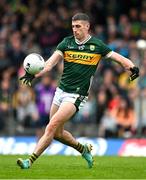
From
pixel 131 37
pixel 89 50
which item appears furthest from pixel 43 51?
pixel 89 50

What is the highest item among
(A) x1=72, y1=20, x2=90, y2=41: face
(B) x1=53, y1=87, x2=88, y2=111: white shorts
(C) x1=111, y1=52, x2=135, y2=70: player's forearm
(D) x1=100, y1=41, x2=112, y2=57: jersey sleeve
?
(A) x1=72, y1=20, x2=90, y2=41: face

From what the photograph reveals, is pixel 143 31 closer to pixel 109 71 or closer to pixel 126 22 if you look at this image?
pixel 126 22

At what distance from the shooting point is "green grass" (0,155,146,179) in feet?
42.3

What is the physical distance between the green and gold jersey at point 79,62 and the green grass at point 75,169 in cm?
143

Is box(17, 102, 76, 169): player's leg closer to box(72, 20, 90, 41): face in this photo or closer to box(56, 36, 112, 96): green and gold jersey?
box(56, 36, 112, 96): green and gold jersey

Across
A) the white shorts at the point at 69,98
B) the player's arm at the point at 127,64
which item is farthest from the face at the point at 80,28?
the white shorts at the point at 69,98

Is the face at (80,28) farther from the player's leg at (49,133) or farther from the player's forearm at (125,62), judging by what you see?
the player's leg at (49,133)

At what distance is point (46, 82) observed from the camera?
74.8 feet

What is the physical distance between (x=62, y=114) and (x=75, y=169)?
1.03m

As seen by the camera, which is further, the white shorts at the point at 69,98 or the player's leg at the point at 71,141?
the player's leg at the point at 71,141

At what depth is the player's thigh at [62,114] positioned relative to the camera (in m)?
14.0

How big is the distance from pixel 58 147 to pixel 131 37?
5356 mm

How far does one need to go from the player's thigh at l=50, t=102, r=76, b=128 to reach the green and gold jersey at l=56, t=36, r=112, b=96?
1.08 feet

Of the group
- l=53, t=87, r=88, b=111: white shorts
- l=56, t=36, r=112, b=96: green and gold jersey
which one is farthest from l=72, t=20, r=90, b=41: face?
l=53, t=87, r=88, b=111: white shorts
